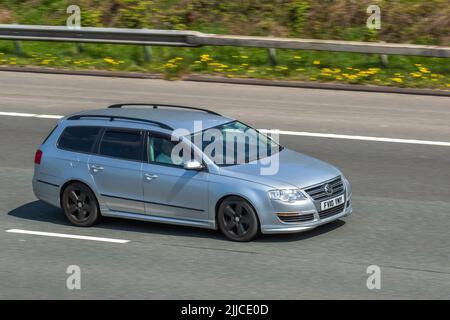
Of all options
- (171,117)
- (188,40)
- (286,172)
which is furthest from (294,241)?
(188,40)

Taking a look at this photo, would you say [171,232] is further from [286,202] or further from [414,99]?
[414,99]

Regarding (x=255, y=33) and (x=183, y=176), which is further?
(x=255, y=33)

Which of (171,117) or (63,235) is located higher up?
(171,117)

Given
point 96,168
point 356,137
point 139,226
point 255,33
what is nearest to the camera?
point 96,168

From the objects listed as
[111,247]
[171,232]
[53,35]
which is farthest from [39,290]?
[53,35]

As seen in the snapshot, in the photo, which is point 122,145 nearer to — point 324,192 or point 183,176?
point 183,176

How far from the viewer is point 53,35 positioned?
2512 centimetres

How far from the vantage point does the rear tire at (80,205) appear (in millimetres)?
14086

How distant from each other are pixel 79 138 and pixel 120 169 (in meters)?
0.97

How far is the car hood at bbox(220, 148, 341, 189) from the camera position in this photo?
13.0 m

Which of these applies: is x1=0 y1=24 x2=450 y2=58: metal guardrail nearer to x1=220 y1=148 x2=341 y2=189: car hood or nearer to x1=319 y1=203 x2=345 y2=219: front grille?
x1=220 y1=148 x2=341 y2=189: car hood

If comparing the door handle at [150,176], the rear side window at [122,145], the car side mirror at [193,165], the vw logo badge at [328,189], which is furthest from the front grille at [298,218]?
the rear side window at [122,145]

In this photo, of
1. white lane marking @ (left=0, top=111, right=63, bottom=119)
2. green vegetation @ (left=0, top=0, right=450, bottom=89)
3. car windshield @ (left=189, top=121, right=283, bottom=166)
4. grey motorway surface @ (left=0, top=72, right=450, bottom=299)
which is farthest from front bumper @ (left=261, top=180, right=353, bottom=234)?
green vegetation @ (left=0, top=0, right=450, bottom=89)

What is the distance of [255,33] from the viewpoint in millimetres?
25781
